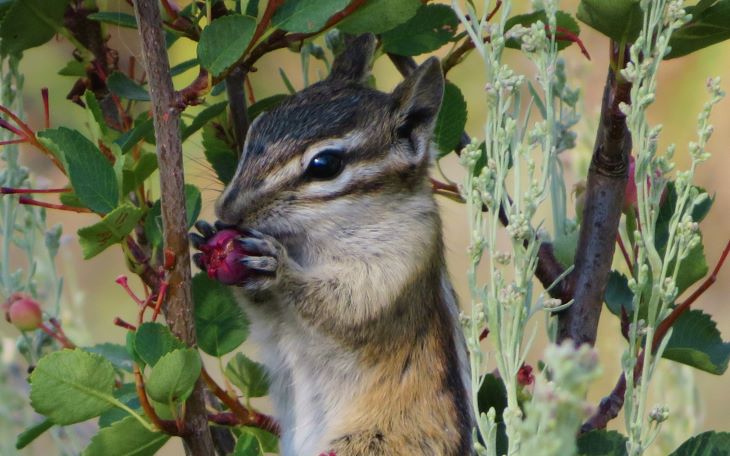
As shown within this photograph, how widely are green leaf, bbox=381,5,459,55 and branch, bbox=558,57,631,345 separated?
31cm

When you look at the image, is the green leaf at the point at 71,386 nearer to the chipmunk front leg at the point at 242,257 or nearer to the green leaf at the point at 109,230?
the green leaf at the point at 109,230

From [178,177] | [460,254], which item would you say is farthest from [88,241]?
[460,254]

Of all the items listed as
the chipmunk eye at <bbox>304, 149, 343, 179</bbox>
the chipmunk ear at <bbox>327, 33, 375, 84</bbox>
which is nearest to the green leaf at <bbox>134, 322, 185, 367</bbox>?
the chipmunk eye at <bbox>304, 149, 343, 179</bbox>

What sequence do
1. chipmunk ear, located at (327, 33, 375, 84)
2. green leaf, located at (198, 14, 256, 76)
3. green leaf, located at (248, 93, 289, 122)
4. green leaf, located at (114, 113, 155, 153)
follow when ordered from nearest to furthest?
A: 1. green leaf, located at (198, 14, 256, 76)
2. green leaf, located at (114, 113, 155, 153)
3. green leaf, located at (248, 93, 289, 122)
4. chipmunk ear, located at (327, 33, 375, 84)

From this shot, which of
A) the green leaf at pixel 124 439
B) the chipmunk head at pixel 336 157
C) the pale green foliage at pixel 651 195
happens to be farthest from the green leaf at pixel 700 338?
the green leaf at pixel 124 439

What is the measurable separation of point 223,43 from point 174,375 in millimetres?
427

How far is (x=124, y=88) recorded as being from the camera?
1.62m

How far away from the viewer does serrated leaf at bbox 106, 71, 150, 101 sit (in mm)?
1614

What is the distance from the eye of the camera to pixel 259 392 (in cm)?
188

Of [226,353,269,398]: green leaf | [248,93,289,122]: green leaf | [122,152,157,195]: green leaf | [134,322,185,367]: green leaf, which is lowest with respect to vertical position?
[226,353,269,398]: green leaf

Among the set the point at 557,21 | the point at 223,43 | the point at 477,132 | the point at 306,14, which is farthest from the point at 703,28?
the point at 477,132

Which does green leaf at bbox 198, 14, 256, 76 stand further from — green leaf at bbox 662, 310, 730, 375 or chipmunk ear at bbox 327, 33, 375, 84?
green leaf at bbox 662, 310, 730, 375

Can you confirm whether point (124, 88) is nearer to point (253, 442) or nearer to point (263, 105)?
point (263, 105)

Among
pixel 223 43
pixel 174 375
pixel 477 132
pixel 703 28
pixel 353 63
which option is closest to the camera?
pixel 174 375
